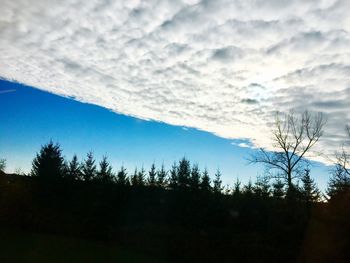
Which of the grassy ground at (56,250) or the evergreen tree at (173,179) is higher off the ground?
the evergreen tree at (173,179)

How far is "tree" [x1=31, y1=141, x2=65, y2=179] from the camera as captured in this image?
120 ft

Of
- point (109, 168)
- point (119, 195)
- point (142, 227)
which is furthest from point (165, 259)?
point (109, 168)

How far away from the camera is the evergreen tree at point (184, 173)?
3689 cm

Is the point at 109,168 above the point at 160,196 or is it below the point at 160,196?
above

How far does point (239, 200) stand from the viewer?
32375mm

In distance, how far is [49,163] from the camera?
3897 cm

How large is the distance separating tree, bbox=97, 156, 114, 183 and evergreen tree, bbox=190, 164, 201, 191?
8.14m

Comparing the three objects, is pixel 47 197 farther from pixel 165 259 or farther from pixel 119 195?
pixel 165 259

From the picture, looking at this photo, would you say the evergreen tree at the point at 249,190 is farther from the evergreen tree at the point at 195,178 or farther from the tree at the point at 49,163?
the tree at the point at 49,163

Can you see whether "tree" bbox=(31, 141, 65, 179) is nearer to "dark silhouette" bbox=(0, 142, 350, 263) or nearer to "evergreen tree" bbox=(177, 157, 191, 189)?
"dark silhouette" bbox=(0, 142, 350, 263)

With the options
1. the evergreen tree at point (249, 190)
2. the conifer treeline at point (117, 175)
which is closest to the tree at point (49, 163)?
the conifer treeline at point (117, 175)

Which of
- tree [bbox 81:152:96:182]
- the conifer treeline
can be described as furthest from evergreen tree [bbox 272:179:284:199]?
tree [bbox 81:152:96:182]

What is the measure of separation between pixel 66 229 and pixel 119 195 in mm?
5511

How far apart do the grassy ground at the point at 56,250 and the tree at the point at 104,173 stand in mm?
8747
